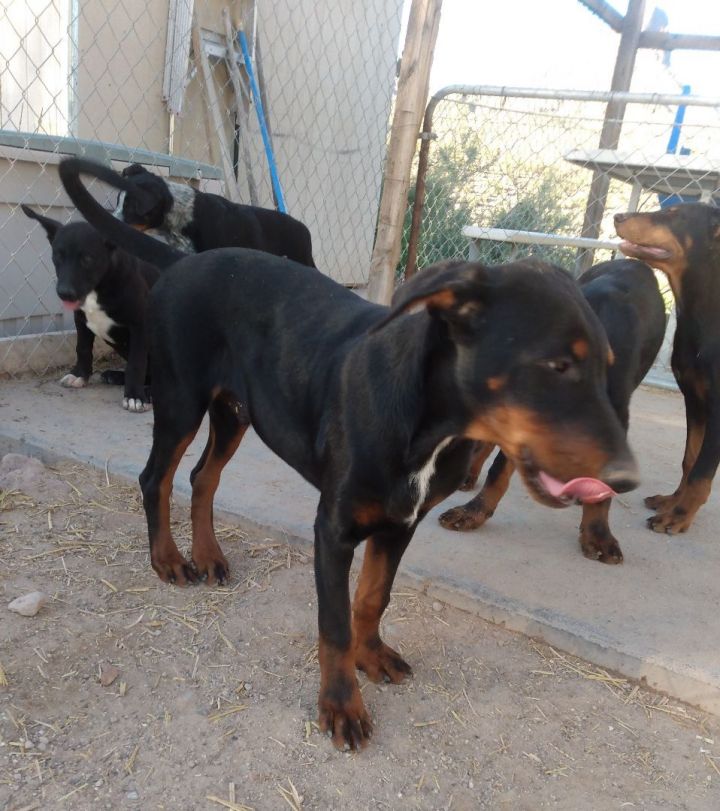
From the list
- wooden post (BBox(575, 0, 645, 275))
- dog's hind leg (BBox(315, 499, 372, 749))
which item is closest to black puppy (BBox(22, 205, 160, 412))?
dog's hind leg (BBox(315, 499, 372, 749))

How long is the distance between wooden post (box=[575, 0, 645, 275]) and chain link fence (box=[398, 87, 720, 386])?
0.06 meters

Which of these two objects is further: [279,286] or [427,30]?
[427,30]

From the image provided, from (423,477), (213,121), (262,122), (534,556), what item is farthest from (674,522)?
(213,121)

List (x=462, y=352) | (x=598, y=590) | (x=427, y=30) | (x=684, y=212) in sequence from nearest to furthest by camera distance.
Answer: (x=462, y=352)
(x=598, y=590)
(x=684, y=212)
(x=427, y=30)

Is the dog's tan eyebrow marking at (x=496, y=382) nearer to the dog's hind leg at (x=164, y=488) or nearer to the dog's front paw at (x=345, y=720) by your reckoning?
the dog's front paw at (x=345, y=720)

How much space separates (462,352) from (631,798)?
1435 millimetres

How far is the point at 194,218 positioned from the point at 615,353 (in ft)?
11.6

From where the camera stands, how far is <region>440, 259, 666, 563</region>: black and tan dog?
3436 mm

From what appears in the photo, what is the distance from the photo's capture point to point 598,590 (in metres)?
3.15

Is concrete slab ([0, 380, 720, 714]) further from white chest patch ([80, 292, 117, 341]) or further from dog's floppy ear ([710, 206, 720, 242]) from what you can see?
dog's floppy ear ([710, 206, 720, 242])

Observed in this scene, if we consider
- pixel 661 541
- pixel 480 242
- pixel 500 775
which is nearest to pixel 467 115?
pixel 480 242

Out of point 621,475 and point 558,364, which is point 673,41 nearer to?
point 558,364

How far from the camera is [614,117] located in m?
7.05

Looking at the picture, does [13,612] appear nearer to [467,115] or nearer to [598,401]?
[598,401]
